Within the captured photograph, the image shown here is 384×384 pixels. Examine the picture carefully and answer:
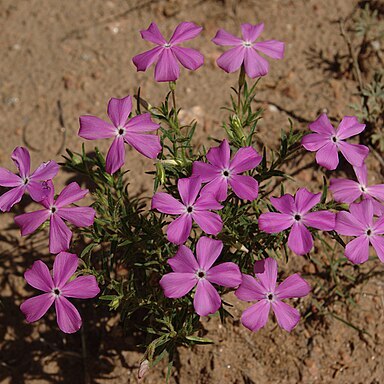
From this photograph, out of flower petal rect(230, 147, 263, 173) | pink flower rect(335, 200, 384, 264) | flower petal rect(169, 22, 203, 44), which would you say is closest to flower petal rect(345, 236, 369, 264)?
pink flower rect(335, 200, 384, 264)

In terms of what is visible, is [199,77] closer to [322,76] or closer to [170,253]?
[322,76]

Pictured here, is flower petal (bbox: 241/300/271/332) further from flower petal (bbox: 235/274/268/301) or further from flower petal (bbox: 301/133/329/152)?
flower petal (bbox: 301/133/329/152)

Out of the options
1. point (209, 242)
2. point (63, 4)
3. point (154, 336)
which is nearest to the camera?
point (209, 242)

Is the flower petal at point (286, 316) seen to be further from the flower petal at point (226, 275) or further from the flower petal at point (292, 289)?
the flower petal at point (226, 275)

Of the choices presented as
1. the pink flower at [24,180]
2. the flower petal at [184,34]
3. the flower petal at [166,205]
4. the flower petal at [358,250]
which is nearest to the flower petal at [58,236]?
the pink flower at [24,180]

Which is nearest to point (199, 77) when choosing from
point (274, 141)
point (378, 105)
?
point (274, 141)

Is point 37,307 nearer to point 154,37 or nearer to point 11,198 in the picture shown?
point 11,198

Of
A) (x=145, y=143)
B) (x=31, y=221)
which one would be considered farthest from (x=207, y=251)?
(x=31, y=221)
